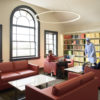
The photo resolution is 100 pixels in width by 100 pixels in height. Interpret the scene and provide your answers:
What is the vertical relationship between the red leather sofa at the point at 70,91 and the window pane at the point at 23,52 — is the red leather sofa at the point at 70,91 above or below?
below

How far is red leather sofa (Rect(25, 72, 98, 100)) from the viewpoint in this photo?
1.73 meters

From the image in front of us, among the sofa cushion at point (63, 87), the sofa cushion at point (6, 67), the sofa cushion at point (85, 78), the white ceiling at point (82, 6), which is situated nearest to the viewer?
the sofa cushion at point (63, 87)

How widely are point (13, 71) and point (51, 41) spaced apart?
10.8 feet

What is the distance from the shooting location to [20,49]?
5453 mm

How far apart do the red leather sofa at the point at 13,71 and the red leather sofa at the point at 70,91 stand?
5.21 ft

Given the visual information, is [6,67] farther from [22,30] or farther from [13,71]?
[22,30]

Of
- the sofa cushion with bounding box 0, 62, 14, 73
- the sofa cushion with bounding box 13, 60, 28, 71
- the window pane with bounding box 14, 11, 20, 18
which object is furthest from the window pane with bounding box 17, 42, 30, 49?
the sofa cushion with bounding box 0, 62, 14, 73

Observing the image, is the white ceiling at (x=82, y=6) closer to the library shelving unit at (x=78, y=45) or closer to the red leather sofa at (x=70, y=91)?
the library shelving unit at (x=78, y=45)

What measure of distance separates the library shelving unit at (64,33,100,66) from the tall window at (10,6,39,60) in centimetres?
228

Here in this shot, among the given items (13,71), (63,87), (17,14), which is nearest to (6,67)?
(13,71)

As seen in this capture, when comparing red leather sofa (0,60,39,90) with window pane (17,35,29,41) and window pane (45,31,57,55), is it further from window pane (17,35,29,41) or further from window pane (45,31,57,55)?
window pane (45,31,57,55)

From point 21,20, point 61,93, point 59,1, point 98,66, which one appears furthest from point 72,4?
point 61,93

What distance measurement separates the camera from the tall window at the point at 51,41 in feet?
21.3

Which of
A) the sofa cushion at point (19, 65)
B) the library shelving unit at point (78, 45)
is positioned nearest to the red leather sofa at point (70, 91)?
the sofa cushion at point (19, 65)
